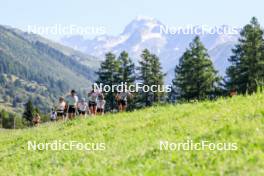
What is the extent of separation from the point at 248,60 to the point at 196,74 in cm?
926

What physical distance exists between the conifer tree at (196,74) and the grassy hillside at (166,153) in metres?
66.5

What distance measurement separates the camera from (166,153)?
40.5ft

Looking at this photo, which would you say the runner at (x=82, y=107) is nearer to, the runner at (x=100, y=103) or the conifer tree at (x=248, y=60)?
the runner at (x=100, y=103)

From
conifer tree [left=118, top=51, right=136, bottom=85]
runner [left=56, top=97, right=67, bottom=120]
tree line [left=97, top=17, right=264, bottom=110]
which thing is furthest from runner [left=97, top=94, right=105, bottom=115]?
conifer tree [left=118, top=51, right=136, bottom=85]

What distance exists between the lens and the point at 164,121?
18875 mm

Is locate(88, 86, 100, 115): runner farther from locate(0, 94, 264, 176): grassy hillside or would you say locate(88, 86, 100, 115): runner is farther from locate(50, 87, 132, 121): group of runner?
locate(0, 94, 264, 176): grassy hillside

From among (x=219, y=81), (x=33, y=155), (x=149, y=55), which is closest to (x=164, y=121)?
(x=33, y=155)

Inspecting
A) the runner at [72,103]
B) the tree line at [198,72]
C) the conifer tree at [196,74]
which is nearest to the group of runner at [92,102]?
the runner at [72,103]

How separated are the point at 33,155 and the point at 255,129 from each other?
8980 mm

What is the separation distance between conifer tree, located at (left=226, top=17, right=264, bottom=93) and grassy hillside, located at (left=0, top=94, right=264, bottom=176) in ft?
196

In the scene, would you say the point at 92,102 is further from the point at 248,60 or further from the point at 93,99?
the point at 248,60

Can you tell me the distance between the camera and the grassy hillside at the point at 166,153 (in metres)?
A: 10.4

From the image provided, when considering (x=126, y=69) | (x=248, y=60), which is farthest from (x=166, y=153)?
(x=126, y=69)

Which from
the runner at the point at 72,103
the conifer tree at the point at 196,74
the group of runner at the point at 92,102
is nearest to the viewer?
the group of runner at the point at 92,102
